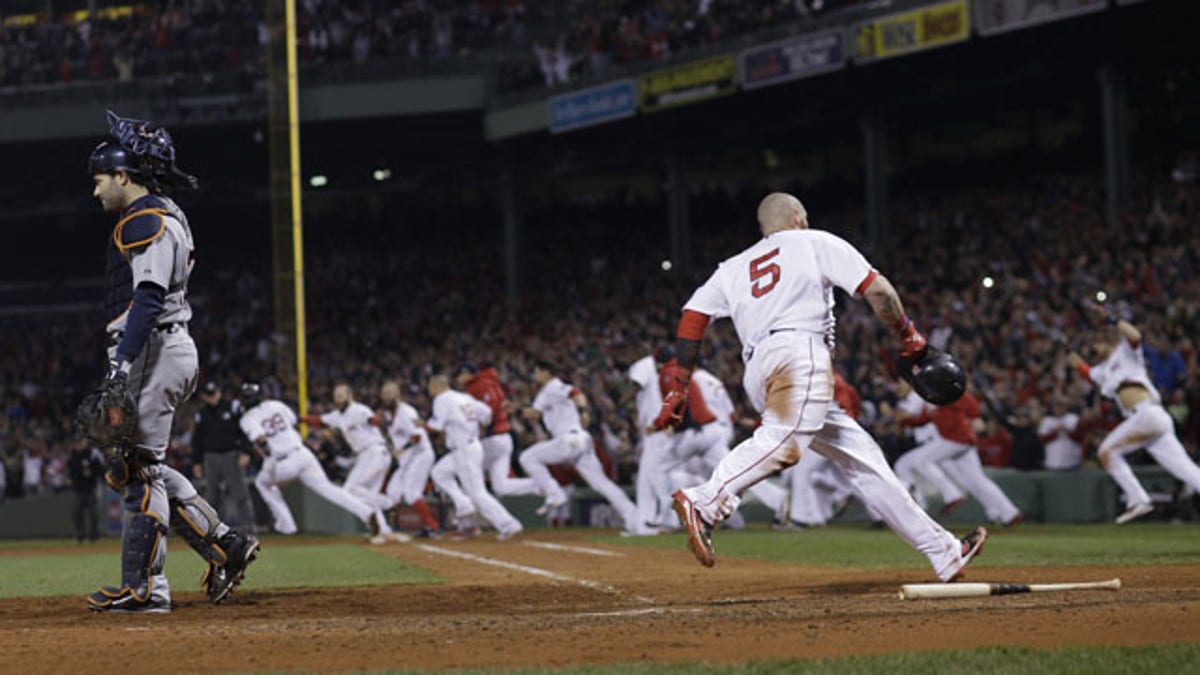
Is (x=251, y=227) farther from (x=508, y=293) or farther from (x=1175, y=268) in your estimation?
(x=1175, y=268)

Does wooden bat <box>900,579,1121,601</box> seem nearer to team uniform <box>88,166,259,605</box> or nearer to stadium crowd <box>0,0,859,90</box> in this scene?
team uniform <box>88,166,259,605</box>

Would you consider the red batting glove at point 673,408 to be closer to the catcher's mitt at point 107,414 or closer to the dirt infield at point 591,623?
the dirt infield at point 591,623

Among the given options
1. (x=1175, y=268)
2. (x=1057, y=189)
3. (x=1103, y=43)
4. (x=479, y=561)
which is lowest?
(x=479, y=561)

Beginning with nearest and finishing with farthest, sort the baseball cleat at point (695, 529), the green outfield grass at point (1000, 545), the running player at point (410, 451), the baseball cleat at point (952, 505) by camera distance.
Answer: the baseball cleat at point (695, 529) → the green outfield grass at point (1000, 545) → the baseball cleat at point (952, 505) → the running player at point (410, 451)

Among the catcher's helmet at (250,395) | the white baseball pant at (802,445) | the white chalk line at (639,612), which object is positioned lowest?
the white chalk line at (639,612)

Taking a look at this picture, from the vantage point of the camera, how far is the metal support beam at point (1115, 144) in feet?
87.4

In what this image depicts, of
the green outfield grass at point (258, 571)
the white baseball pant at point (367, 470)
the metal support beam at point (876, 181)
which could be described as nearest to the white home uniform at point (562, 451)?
the white baseball pant at point (367, 470)

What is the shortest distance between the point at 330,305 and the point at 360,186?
5561mm

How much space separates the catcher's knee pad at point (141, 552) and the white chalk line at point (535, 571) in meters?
2.59

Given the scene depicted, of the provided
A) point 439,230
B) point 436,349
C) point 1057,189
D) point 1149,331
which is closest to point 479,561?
point 1149,331

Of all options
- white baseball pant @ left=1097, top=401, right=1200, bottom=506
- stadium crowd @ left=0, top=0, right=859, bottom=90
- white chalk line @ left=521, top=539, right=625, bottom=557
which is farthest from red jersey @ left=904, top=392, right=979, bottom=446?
stadium crowd @ left=0, top=0, right=859, bottom=90

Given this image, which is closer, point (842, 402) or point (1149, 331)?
point (842, 402)

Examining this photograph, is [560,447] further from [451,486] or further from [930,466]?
[930,466]

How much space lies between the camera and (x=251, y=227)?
1775 inches
